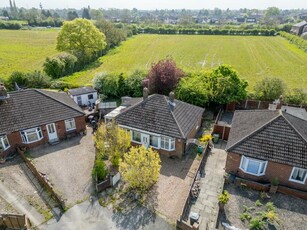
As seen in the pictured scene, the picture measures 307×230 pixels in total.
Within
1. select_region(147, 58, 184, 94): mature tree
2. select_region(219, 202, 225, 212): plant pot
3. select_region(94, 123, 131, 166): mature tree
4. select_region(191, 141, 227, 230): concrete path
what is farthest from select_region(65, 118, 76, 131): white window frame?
select_region(219, 202, 225, 212): plant pot

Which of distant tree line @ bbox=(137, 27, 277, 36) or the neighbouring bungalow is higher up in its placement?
the neighbouring bungalow

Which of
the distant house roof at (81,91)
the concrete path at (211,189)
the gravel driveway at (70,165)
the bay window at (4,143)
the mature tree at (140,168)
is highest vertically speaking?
the mature tree at (140,168)

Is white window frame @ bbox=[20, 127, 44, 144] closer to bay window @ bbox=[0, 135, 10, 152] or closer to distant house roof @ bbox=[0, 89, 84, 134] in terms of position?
distant house roof @ bbox=[0, 89, 84, 134]

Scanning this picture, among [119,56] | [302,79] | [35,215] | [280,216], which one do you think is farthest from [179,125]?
[119,56]

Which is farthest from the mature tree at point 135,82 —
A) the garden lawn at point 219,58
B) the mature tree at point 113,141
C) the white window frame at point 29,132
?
the white window frame at point 29,132

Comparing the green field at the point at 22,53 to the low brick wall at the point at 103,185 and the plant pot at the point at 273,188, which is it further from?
the plant pot at the point at 273,188

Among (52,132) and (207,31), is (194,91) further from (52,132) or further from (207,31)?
(207,31)
